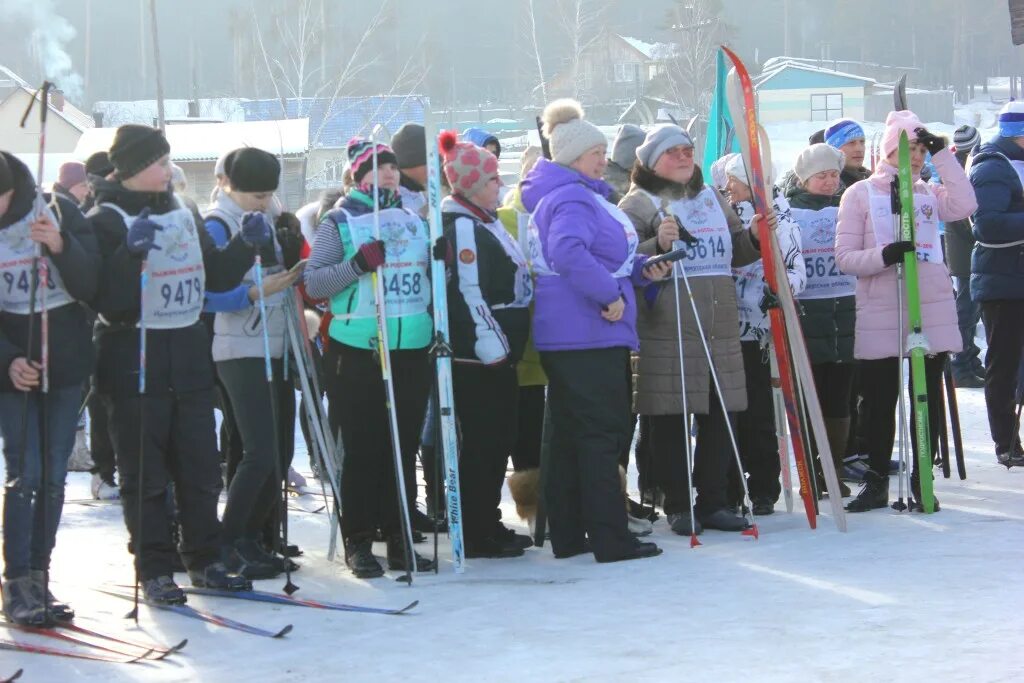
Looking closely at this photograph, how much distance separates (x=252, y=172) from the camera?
550cm

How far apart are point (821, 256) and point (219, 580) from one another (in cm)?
353

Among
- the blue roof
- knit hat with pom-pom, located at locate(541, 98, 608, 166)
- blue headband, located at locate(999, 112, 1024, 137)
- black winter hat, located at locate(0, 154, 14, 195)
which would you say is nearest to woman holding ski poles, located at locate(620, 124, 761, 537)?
knit hat with pom-pom, located at locate(541, 98, 608, 166)

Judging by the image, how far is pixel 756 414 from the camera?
6.95 meters

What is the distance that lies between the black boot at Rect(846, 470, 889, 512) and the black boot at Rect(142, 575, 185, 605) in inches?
125

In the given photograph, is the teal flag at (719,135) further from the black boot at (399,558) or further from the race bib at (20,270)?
the race bib at (20,270)

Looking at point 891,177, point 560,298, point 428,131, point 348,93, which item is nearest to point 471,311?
point 560,298

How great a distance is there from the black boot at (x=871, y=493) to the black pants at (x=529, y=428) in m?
1.48

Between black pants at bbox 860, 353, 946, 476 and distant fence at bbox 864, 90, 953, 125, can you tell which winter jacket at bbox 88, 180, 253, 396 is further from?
distant fence at bbox 864, 90, 953, 125

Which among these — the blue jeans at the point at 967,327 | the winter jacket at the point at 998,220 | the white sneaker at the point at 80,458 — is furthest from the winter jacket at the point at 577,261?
the blue jeans at the point at 967,327

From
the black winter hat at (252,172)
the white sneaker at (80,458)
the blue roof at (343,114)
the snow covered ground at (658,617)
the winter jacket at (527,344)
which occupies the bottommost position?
the snow covered ground at (658,617)

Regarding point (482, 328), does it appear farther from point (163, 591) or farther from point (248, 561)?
point (163, 591)

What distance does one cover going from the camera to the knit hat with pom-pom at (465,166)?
591 centimetres

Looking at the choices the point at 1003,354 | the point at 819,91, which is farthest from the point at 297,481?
the point at 819,91

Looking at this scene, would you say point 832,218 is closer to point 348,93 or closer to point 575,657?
point 575,657
